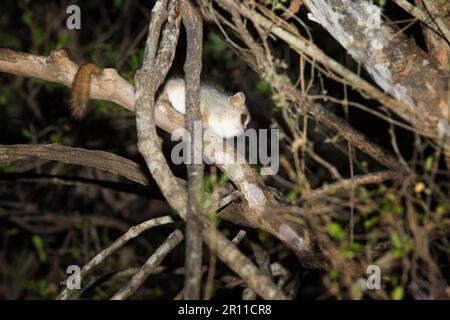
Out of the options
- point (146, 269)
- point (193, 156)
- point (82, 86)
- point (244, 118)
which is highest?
point (244, 118)

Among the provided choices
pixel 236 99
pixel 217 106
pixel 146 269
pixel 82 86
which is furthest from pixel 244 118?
pixel 146 269

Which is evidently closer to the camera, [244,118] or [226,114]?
[226,114]

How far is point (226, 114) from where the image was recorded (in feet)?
17.2

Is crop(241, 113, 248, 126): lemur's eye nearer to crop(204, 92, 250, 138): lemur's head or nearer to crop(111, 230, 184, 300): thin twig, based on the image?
crop(204, 92, 250, 138): lemur's head

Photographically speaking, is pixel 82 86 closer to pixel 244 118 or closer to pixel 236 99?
pixel 236 99

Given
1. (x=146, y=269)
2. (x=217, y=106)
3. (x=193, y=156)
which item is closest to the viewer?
(x=193, y=156)

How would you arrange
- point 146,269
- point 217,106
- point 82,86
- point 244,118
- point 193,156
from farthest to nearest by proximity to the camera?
point 244,118 < point 217,106 < point 82,86 < point 146,269 < point 193,156

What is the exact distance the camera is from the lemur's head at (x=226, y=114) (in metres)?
5.18

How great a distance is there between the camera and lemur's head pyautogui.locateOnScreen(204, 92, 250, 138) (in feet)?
17.0

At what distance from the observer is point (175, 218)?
3844 mm

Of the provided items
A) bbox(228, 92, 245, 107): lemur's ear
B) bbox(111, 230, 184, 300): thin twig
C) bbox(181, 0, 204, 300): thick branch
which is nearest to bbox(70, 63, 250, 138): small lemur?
bbox(228, 92, 245, 107): lemur's ear

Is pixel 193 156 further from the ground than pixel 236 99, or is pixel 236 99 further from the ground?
pixel 236 99

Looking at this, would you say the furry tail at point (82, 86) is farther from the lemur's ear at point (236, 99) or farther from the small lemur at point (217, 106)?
the lemur's ear at point (236, 99)
